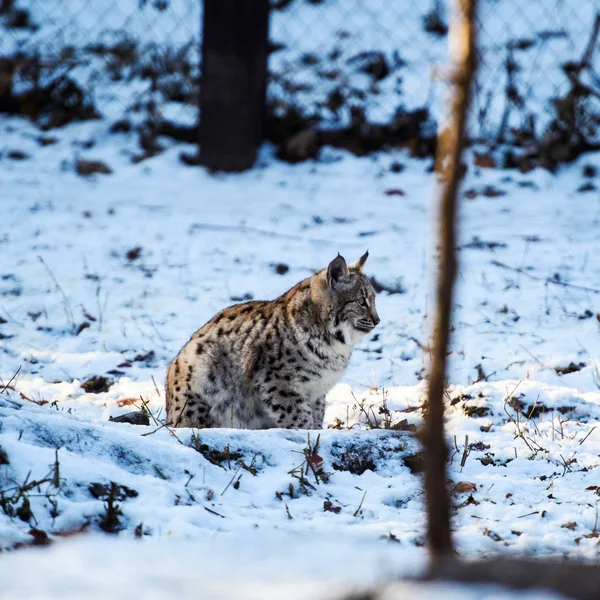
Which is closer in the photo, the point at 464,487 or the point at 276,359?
the point at 464,487

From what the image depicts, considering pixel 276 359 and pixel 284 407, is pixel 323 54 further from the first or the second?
pixel 284 407

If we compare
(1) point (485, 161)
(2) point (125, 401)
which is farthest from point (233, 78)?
(2) point (125, 401)

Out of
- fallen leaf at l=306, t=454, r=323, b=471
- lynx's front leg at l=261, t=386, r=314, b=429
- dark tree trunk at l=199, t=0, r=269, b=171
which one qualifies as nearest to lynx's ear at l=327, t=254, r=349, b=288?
lynx's front leg at l=261, t=386, r=314, b=429

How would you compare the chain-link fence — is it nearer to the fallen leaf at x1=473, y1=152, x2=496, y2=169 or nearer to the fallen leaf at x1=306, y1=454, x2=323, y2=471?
the fallen leaf at x1=473, y1=152, x2=496, y2=169

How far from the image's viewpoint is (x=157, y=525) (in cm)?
339

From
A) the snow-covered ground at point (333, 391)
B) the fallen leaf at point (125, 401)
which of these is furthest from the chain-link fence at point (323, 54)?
the fallen leaf at point (125, 401)

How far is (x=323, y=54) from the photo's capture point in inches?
484

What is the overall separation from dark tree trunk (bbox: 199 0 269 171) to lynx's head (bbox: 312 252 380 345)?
4.55m

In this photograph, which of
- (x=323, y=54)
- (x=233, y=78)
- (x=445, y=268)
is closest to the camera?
(x=445, y=268)

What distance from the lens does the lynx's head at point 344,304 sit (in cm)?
568

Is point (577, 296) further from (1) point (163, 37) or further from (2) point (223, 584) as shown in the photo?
(1) point (163, 37)

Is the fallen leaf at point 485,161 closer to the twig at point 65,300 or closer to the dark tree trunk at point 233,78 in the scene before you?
the dark tree trunk at point 233,78

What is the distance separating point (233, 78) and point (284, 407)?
5205 millimetres

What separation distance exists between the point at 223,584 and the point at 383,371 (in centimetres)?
450
